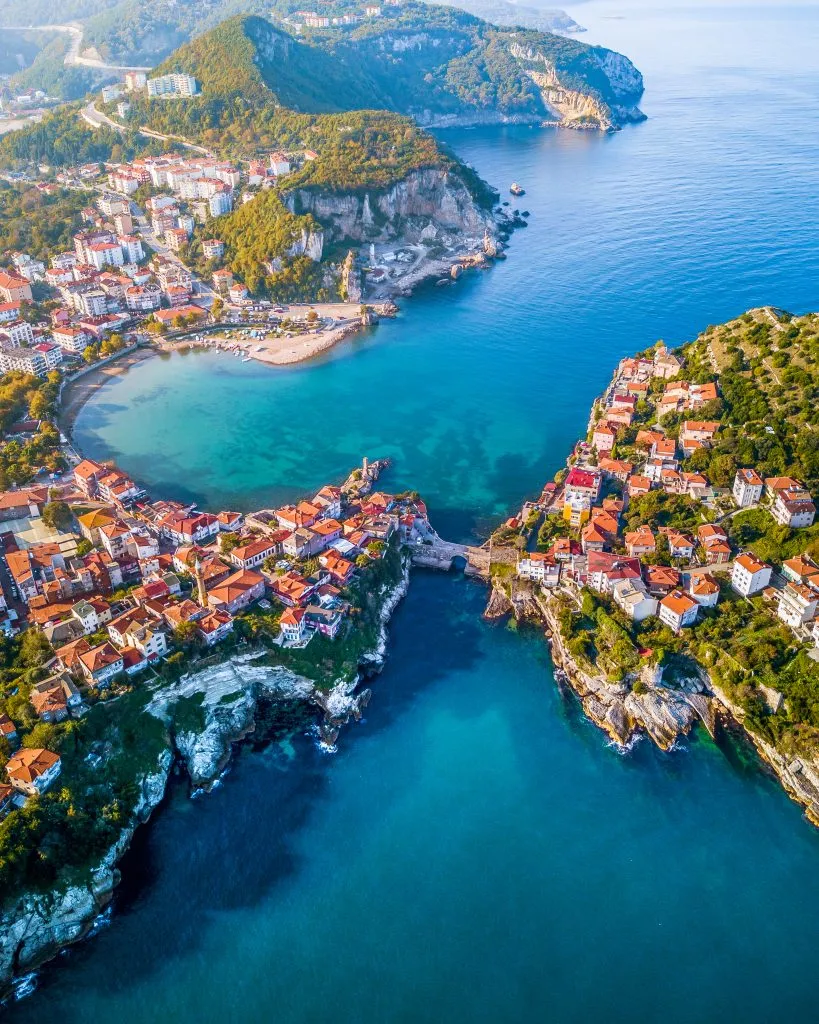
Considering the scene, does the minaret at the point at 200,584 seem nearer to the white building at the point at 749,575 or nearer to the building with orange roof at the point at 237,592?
the building with orange roof at the point at 237,592

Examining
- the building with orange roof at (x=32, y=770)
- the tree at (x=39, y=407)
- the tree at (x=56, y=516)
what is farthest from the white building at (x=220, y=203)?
the building with orange roof at (x=32, y=770)

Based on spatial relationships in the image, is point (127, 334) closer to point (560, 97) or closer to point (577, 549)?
point (577, 549)

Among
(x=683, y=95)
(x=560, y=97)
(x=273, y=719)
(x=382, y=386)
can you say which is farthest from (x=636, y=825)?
(x=683, y=95)

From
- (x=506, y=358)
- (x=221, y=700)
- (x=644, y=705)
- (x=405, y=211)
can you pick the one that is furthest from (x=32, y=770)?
(x=405, y=211)

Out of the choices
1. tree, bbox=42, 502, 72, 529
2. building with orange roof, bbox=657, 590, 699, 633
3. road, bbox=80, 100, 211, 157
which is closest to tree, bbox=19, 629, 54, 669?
tree, bbox=42, 502, 72, 529

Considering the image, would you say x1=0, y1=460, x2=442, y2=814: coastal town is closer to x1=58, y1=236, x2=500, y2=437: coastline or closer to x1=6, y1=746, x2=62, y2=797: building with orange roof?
x1=6, y1=746, x2=62, y2=797: building with orange roof

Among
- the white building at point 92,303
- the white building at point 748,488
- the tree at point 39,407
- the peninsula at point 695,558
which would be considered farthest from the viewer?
the white building at point 92,303
